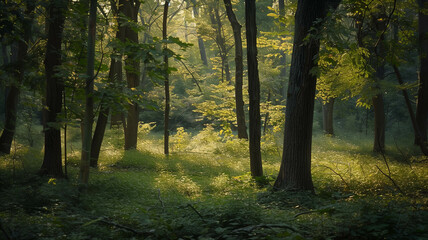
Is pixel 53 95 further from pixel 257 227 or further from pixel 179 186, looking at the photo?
pixel 257 227

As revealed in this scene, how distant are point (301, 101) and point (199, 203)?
3.13 m

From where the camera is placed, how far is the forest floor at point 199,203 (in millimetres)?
3463

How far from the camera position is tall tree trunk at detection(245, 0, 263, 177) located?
7.73 meters

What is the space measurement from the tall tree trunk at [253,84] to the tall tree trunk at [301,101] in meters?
1.31

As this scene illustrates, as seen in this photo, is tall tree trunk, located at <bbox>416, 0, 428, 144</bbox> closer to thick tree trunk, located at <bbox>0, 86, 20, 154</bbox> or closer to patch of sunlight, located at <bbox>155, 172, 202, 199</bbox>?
patch of sunlight, located at <bbox>155, 172, 202, 199</bbox>

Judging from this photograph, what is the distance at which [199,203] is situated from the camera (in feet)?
18.2

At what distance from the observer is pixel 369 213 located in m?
3.64

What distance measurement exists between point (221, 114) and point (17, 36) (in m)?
11.5

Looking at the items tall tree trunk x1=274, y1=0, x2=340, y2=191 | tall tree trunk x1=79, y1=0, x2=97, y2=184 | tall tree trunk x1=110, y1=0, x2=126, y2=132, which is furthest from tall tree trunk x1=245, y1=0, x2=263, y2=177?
tall tree trunk x1=79, y1=0, x2=97, y2=184

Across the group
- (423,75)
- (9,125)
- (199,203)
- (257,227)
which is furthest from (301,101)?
(9,125)

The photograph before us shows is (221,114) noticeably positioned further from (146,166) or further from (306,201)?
(306,201)

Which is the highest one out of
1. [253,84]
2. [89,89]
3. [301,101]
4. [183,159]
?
[253,84]

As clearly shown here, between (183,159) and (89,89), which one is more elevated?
(89,89)

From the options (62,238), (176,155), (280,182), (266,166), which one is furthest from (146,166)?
(62,238)
